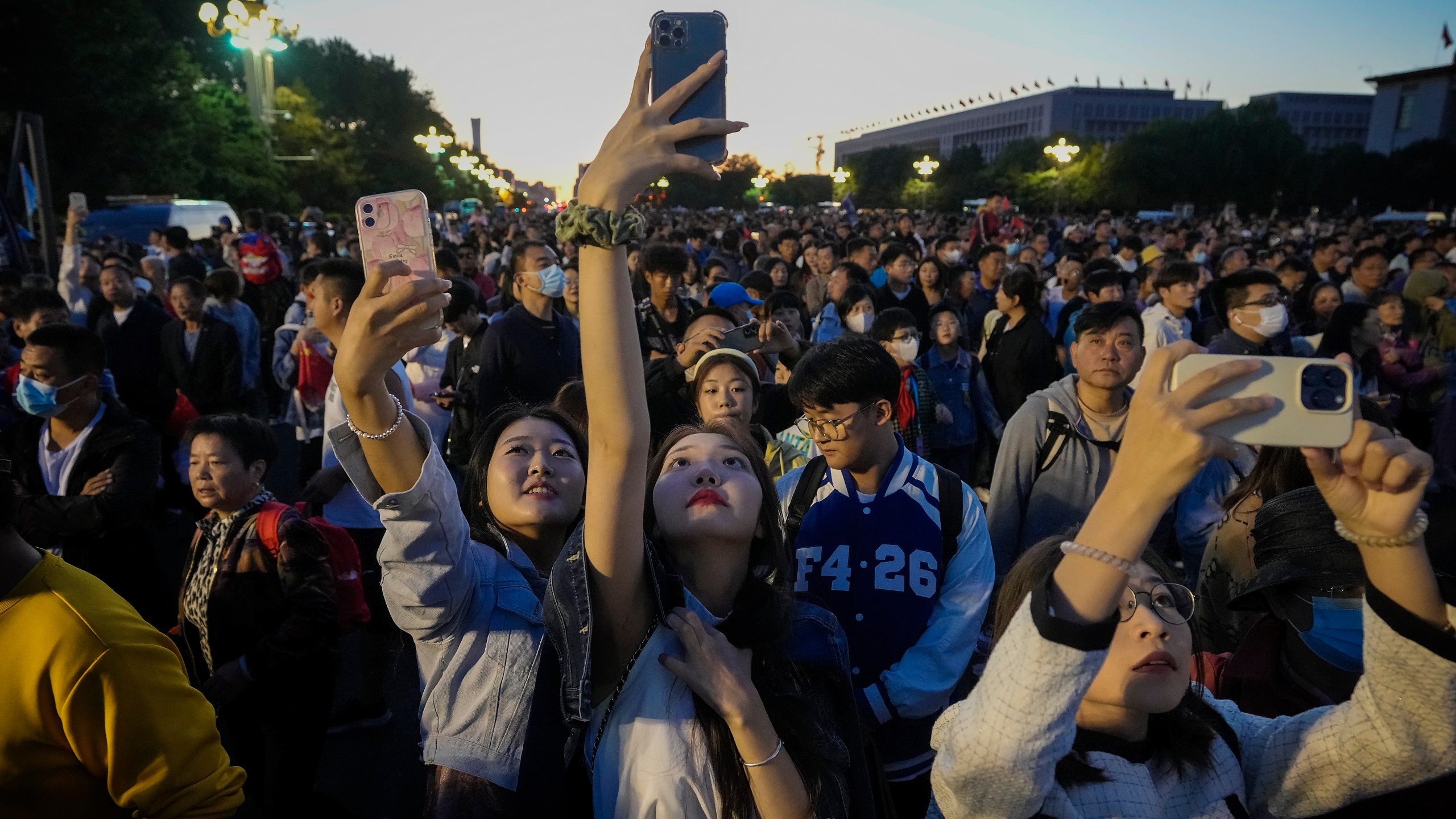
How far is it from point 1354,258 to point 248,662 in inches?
400

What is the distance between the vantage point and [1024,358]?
670cm

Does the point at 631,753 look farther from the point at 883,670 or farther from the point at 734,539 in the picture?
the point at 883,670

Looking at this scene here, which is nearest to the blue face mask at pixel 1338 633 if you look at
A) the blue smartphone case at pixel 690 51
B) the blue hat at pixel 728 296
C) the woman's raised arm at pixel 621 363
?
the woman's raised arm at pixel 621 363

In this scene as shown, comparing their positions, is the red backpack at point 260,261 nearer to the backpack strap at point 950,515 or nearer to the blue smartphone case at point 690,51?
the backpack strap at point 950,515

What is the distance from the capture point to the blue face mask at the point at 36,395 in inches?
159

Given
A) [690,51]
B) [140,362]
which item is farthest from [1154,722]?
[140,362]

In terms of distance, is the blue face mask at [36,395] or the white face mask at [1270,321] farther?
the white face mask at [1270,321]

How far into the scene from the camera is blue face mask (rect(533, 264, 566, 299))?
5.87m

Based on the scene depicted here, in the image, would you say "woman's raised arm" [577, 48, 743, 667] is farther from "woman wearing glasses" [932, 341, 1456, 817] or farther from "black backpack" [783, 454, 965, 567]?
"black backpack" [783, 454, 965, 567]

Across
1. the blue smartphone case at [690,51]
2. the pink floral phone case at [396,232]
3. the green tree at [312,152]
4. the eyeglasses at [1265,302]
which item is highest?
the green tree at [312,152]

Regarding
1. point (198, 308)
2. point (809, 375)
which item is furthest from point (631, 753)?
point (198, 308)

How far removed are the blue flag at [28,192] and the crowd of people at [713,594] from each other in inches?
296

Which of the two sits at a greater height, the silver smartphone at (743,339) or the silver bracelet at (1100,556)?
the silver bracelet at (1100,556)

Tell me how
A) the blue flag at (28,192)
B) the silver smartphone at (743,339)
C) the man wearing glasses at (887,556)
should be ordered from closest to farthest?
the man wearing glasses at (887,556)
the silver smartphone at (743,339)
the blue flag at (28,192)
